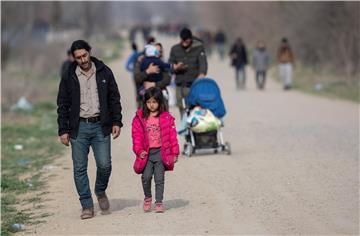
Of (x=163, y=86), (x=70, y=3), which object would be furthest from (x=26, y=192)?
(x=70, y=3)

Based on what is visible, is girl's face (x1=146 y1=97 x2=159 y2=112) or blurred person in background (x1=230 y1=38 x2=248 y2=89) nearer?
girl's face (x1=146 y1=97 x2=159 y2=112)

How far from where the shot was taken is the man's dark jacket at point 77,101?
9.50 meters

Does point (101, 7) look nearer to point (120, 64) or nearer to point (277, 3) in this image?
point (120, 64)

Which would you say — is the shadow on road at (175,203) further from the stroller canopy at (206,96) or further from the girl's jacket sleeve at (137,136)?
the stroller canopy at (206,96)

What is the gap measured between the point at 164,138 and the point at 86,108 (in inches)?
35.2

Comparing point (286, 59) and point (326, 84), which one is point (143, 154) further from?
point (326, 84)

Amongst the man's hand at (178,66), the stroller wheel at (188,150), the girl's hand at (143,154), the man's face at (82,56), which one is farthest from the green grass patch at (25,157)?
the man's hand at (178,66)

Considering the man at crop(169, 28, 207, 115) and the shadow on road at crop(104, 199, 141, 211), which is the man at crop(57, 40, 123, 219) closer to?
the shadow on road at crop(104, 199, 141, 211)

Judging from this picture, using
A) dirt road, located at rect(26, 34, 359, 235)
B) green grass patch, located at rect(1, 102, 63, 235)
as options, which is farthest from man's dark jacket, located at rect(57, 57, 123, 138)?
green grass patch, located at rect(1, 102, 63, 235)

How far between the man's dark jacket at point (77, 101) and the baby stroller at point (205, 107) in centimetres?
462

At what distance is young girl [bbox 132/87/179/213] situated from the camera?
31.7 ft


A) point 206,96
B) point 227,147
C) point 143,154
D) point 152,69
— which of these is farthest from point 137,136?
point 227,147

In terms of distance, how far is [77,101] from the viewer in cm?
948

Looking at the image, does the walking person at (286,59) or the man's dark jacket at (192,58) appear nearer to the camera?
the man's dark jacket at (192,58)
